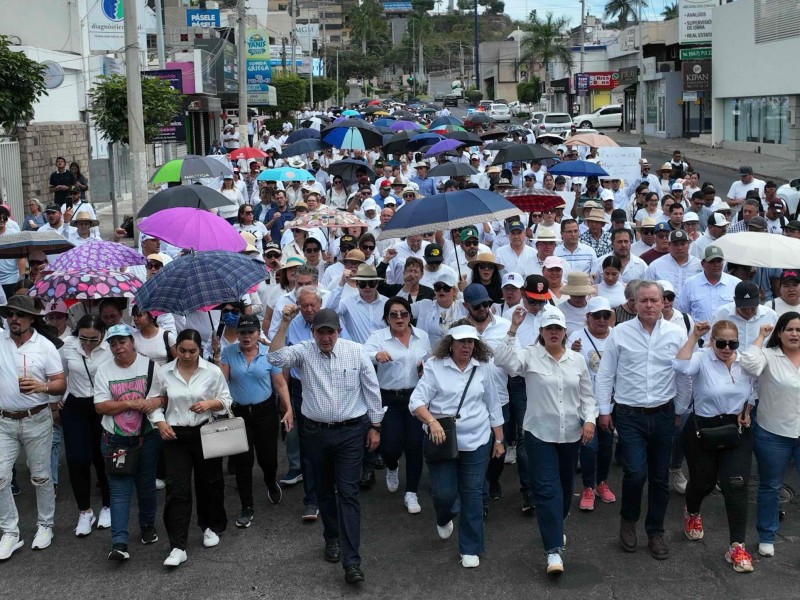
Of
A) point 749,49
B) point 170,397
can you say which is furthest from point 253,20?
point 170,397

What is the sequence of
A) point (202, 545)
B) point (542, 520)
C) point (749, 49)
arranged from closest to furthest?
point (542, 520), point (202, 545), point (749, 49)

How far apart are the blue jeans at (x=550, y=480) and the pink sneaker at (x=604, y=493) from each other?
117cm

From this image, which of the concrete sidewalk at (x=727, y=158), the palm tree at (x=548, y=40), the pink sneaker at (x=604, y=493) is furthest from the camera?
the palm tree at (x=548, y=40)

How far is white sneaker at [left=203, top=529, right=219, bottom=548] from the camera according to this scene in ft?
24.2

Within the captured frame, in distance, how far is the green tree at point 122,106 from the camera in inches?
822

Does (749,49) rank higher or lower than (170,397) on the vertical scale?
higher

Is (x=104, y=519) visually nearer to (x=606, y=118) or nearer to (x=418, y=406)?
(x=418, y=406)

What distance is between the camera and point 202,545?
7.44m

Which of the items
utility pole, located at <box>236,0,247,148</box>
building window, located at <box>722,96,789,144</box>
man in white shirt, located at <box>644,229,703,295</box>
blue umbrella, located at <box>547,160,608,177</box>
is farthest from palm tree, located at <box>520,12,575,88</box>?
man in white shirt, located at <box>644,229,703,295</box>

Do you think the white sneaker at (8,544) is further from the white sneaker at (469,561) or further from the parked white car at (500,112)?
the parked white car at (500,112)

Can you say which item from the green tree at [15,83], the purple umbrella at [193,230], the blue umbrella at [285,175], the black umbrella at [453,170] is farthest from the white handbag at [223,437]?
the green tree at [15,83]

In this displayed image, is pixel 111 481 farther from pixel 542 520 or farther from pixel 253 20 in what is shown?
pixel 253 20

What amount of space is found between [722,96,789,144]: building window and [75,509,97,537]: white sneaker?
38717 millimetres

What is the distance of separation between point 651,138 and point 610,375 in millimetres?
52945
